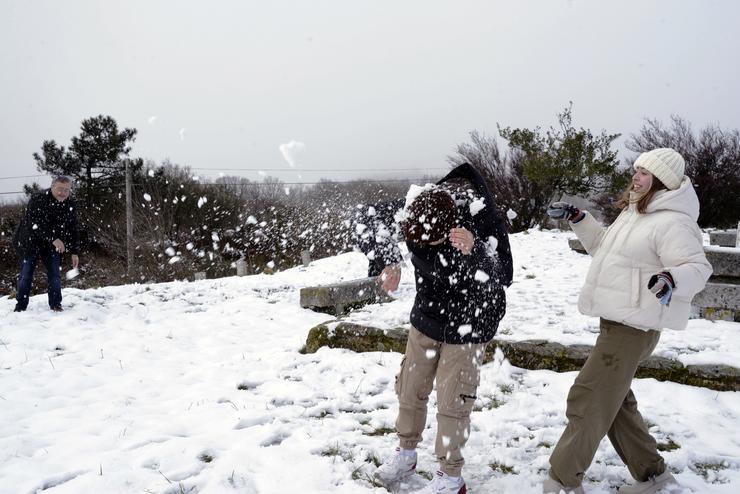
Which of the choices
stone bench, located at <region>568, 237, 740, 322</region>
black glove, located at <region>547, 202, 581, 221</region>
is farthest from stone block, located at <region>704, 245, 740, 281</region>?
black glove, located at <region>547, 202, 581, 221</region>

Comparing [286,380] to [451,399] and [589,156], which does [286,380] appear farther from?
[589,156]

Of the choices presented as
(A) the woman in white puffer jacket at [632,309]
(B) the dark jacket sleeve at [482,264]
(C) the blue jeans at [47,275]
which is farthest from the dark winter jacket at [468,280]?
(C) the blue jeans at [47,275]

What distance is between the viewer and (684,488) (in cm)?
231

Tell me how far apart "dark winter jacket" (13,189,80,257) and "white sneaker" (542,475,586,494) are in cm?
665

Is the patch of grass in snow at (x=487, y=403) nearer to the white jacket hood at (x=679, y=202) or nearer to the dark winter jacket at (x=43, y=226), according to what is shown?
the white jacket hood at (x=679, y=202)

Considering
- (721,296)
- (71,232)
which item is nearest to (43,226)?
(71,232)

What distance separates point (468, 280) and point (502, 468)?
1.17 meters

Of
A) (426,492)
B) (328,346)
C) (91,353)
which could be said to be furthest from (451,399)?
(91,353)

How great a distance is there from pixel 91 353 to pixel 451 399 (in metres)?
4.20

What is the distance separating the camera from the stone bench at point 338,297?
709cm

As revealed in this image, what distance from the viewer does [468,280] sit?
2309 millimetres

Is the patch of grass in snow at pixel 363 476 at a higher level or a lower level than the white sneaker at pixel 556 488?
lower

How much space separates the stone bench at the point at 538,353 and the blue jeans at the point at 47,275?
4.02 metres

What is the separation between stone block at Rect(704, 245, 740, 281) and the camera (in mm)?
5320
